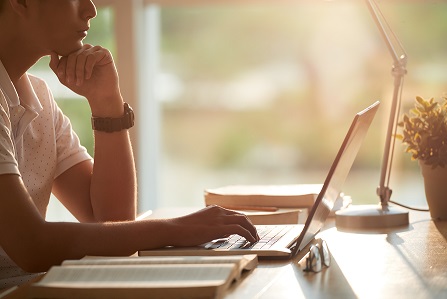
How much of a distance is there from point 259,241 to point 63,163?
27.6 inches

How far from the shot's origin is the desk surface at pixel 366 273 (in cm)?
110

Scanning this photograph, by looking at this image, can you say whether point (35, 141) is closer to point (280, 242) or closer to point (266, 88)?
point (280, 242)

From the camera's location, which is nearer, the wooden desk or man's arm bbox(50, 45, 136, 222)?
the wooden desk

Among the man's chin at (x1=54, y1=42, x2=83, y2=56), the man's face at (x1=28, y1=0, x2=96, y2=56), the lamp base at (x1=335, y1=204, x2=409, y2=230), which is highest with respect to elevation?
the man's face at (x1=28, y1=0, x2=96, y2=56)

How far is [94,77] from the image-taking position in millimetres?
1921

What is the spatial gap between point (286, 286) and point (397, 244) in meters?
0.45

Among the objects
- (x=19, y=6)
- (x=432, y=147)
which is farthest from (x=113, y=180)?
(x=432, y=147)

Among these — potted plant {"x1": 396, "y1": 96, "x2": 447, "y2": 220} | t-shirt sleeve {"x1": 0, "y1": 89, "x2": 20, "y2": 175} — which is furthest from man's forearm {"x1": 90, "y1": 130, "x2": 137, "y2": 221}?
potted plant {"x1": 396, "y1": 96, "x2": 447, "y2": 220}

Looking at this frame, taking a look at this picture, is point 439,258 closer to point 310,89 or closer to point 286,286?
point 286,286

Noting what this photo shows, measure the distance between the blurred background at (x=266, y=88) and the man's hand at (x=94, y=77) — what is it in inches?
47.1

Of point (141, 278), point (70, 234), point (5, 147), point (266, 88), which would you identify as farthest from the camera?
point (266, 88)

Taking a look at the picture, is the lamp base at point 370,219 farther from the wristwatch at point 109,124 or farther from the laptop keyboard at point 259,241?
the wristwatch at point 109,124

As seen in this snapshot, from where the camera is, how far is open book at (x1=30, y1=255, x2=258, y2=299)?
1001 millimetres

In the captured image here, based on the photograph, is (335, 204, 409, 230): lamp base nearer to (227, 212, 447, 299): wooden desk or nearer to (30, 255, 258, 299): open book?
(227, 212, 447, 299): wooden desk
